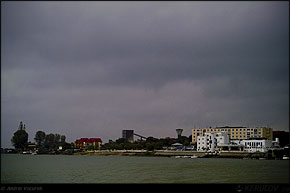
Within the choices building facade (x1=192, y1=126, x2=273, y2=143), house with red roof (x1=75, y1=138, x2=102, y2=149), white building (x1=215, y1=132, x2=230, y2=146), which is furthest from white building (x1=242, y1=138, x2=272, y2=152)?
house with red roof (x1=75, y1=138, x2=102, y2=149)

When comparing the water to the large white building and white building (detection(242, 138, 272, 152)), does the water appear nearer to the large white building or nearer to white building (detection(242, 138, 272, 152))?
white building (detection(242, 138, 272, 152))

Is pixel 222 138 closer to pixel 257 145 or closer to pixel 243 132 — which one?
pixel 257 145

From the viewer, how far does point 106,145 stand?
→ 1913 inches

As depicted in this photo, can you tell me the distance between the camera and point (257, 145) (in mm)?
37281

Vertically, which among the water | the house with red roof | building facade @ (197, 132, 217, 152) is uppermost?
the water

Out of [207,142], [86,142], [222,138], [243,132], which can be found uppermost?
[243,132]

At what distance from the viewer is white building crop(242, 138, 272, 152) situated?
3612cm

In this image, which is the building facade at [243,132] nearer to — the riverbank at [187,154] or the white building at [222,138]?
the white building at [222,138]

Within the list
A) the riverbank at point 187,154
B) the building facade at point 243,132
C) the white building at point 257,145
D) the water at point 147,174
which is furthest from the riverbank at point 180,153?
the water at point 147,174

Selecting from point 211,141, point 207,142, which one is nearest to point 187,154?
point 207,142
